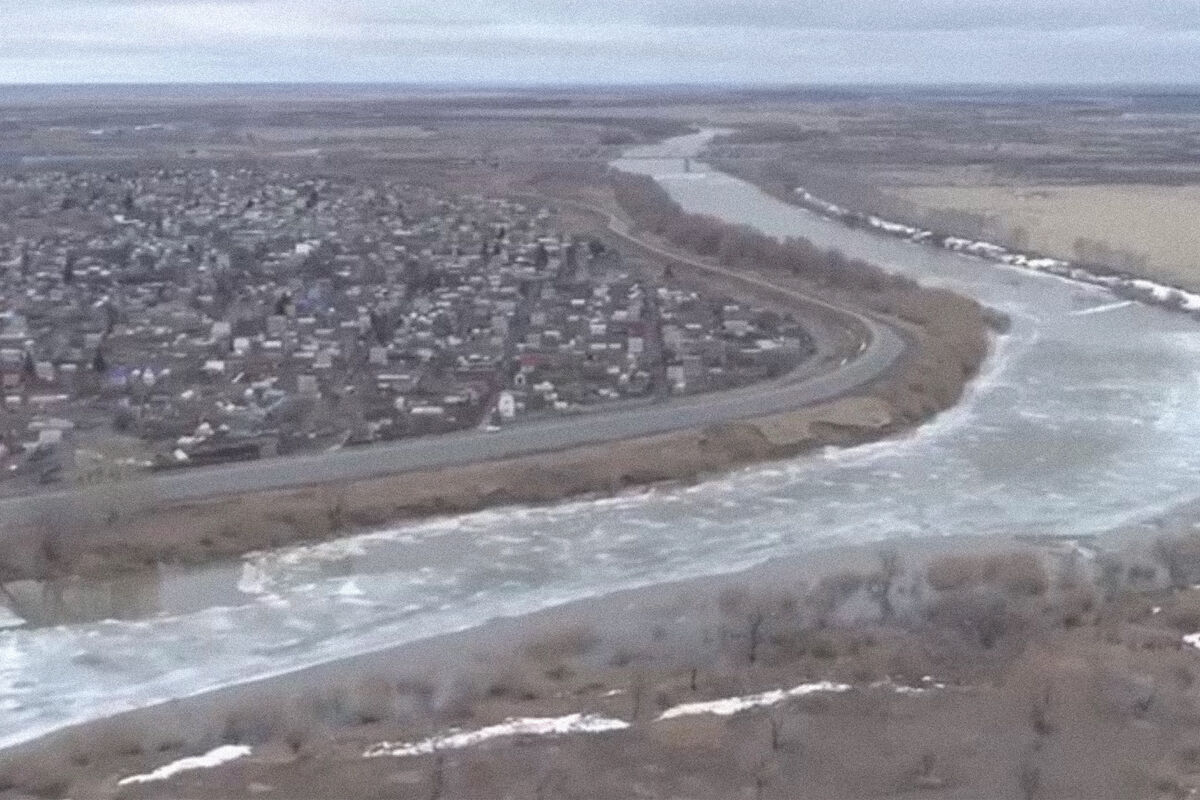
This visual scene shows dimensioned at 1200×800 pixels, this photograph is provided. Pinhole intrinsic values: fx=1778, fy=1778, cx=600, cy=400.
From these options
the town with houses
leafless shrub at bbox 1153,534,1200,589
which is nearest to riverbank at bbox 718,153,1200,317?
the town with houses

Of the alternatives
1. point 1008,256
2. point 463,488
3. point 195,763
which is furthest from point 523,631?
point 1008,256

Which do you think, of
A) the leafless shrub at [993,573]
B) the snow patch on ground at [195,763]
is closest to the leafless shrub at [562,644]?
the snow patch on ground at [195,763]

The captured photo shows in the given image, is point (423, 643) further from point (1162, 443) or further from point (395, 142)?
point (395, 142)

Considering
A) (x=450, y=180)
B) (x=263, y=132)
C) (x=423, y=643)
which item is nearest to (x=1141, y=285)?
(x=423, y=643)

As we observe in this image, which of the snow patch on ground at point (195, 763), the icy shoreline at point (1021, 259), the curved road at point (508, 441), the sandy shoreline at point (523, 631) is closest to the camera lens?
the snow patch on ground at point (195, 763)

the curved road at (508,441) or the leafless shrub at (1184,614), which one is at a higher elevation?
the curved road at (508,441)

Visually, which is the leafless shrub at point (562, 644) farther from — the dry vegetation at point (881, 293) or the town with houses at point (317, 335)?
the dry vegetation at point (881, 293)
